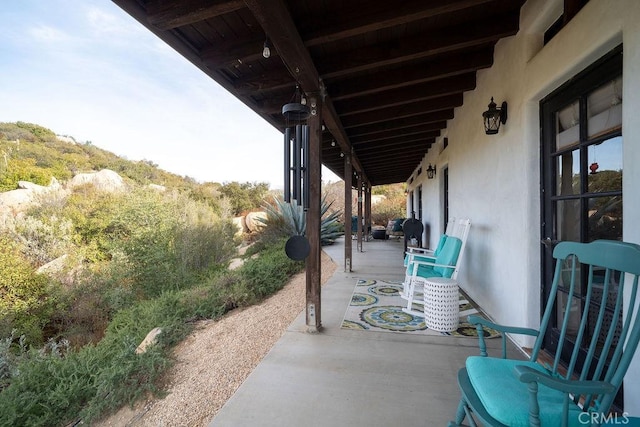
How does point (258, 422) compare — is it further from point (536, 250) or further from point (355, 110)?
point (355, 110)

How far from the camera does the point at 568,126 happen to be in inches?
72.6

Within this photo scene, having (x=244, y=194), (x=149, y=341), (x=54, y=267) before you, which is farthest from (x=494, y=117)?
(x=244, y=194)

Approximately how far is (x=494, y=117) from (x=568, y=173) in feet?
3.30

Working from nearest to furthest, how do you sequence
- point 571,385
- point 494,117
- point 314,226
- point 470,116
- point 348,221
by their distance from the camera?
point 571,385
point 494,117
point 314,226
point 470,116
point 348,221

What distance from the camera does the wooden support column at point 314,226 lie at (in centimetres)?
271

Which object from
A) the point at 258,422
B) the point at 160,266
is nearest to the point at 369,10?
the point at 258,422

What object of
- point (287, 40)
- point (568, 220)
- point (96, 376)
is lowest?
point (96, 376)

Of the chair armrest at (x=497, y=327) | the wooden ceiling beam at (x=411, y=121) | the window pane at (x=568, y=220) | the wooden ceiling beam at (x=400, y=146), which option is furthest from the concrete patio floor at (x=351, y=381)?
the wooden ceiling beam at (x=400, y=146)

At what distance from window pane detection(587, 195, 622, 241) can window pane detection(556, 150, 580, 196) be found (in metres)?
0.17

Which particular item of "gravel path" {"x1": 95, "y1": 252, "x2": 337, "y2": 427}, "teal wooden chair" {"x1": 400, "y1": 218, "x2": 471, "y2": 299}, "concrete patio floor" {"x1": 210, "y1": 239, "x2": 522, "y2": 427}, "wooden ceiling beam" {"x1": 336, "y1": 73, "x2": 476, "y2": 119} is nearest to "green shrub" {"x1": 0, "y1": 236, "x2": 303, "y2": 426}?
"gravel path" {"x1": 95, "y1": 252, "x2": 337, "y2": 427}

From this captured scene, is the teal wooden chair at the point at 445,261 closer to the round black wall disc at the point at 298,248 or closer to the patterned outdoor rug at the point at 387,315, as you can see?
the patterned outdoor rug at the point at 387,315

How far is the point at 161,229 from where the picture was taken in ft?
21.5

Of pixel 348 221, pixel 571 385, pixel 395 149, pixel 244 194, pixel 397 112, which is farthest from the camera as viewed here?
pixel 244 194

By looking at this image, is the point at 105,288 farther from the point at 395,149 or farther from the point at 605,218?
the point at 605,218
